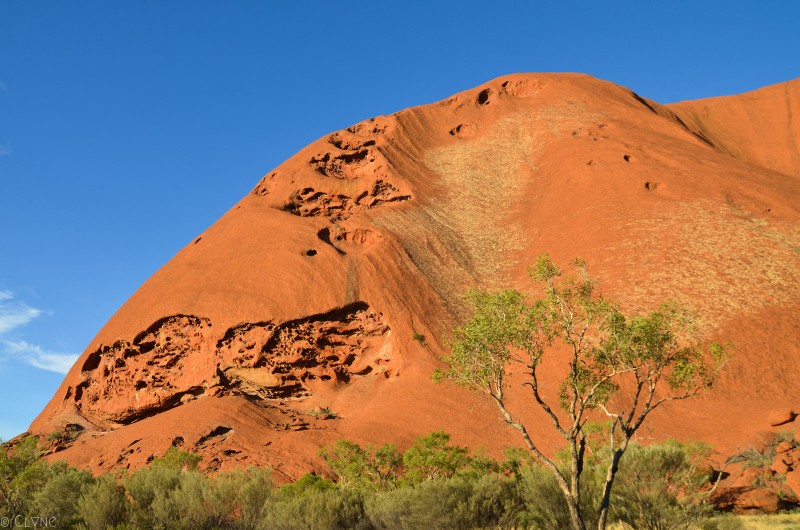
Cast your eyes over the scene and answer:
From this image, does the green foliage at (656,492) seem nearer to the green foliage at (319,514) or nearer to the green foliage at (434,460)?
the green foliage at (319,514)

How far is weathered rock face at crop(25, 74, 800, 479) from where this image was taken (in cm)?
3216

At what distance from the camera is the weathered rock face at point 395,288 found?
3216cm

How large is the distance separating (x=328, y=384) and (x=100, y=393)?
1470cm

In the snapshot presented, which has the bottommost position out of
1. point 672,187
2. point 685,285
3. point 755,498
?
point 755,498

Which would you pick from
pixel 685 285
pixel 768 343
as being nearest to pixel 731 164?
pixel 685 285

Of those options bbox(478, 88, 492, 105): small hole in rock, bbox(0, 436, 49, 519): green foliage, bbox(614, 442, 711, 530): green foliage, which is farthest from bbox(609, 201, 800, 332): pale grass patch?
bbox(0, 436, 49, 519): green foliage

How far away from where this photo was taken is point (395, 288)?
3981 centimetres

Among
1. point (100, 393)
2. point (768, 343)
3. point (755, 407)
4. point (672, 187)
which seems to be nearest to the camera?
point (755, 407)

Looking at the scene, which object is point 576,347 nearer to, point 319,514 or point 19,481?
point 319,514

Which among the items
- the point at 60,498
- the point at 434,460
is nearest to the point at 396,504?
the point at 434,460

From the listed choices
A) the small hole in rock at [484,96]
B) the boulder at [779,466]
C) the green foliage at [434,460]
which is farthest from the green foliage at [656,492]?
the small hole in rock at [484,96]

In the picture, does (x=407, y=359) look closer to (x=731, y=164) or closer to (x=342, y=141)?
(x=342, y=141)

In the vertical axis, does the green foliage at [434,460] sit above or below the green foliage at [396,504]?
above

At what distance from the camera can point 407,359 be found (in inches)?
1432
